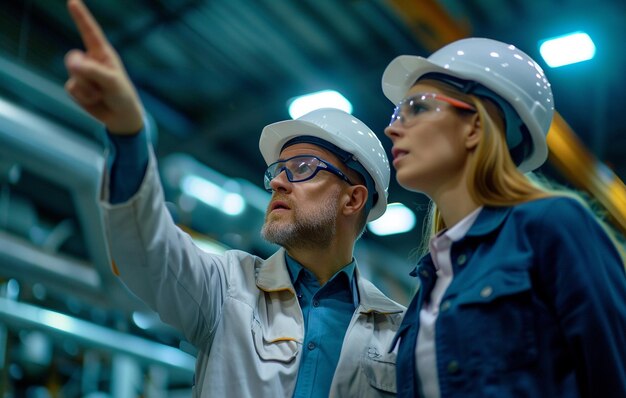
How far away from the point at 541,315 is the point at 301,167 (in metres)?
1.42

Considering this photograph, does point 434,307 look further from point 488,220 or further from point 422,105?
point 422,105

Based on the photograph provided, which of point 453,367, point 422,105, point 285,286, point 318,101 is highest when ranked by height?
point 318,101

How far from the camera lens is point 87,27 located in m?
2.01

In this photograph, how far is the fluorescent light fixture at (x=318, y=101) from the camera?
25.6ft

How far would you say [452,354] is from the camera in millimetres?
2145

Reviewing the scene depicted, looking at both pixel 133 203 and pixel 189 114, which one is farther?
pixel 189 114

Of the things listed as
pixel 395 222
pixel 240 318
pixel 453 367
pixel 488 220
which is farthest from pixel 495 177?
pixel 395 222

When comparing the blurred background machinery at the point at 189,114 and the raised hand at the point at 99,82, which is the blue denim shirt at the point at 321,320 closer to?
the raised hand at the point at 99,82

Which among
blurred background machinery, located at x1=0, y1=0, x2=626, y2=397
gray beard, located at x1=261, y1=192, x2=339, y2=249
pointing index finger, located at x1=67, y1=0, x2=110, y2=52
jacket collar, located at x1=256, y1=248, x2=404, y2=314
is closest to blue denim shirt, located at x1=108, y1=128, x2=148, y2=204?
pointing index finger, located at x1=67, y1=0, x2=110, y2=52

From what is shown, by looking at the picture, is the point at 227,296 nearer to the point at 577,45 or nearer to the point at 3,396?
the point at 3,396

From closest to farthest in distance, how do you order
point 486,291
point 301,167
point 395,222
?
point 486,291, point 301,167, point 395,222

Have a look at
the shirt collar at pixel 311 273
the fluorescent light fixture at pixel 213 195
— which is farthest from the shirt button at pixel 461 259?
the fluorescent light fixture at pixel 213 195

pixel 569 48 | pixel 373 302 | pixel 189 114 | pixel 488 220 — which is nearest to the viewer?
pixel 488 220

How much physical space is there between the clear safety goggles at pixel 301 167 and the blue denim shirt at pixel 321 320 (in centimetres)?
34
